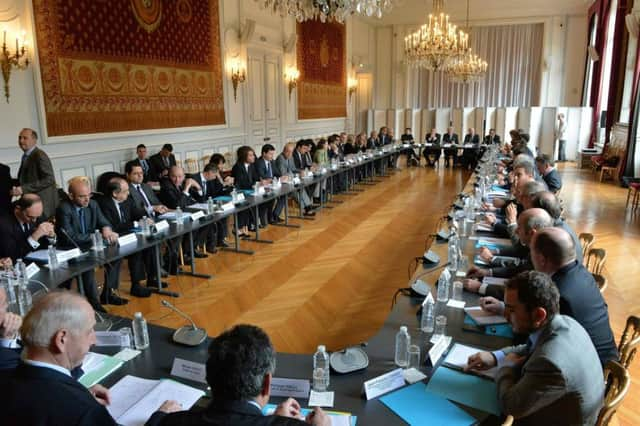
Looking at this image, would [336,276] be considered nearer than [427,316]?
No

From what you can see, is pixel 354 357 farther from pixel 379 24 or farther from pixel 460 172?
pixel 379 24

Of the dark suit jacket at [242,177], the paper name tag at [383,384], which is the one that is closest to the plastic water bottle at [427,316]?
the paper name tag at [383,384]

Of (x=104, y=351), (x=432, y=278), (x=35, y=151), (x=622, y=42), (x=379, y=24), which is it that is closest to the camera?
(x=104, y=351)

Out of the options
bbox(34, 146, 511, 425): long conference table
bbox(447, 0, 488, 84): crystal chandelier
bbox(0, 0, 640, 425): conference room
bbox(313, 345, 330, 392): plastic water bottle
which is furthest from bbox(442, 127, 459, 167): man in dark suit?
bbox(313, 345, 330, 392): plastic water bottle

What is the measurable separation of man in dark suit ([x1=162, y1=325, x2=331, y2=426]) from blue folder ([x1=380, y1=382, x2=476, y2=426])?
0.62m

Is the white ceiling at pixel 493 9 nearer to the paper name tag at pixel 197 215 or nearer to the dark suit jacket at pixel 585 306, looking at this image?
the paper name tag at pixel 197 215

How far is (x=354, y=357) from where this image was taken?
7.23 feet

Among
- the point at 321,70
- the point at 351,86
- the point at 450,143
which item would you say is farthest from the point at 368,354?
the point at 351,86

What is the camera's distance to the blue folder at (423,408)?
1.80 meters

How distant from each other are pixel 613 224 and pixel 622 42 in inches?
260

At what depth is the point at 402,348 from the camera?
2191mm

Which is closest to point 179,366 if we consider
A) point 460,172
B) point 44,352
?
point 44,352

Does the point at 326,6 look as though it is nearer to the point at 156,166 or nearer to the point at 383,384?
the point at 383,384

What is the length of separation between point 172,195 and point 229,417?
477 cm
